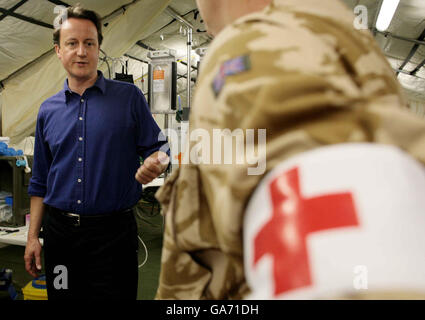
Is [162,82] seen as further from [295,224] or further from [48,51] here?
[295,224]

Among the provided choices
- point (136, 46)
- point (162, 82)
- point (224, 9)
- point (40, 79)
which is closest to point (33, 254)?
point (224, 9)

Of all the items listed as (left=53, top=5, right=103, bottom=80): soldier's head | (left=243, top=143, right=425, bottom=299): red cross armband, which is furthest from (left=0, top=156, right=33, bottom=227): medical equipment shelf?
(left=243, top=143, right=425, bottom=299): red cross armband

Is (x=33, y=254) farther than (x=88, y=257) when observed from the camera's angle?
Yes

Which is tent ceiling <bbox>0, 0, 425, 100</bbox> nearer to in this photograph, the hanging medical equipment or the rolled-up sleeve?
the hanging medical equipment

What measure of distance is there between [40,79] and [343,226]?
4.92m

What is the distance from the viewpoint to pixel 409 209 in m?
0.23

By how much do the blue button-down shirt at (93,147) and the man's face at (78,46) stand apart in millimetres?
83

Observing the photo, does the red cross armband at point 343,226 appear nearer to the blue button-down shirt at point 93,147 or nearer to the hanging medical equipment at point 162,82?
the blue button-down shirt at point 93,147

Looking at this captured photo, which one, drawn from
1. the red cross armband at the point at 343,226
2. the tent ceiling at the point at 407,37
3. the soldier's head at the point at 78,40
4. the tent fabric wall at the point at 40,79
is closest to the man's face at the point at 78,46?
the soldier's head at the point at 78,40

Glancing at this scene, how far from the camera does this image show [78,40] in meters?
1.37

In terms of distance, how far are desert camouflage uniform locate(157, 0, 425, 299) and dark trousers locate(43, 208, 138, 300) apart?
1105 millimetres

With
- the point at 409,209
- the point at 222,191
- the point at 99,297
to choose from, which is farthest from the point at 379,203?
the point at 99,297

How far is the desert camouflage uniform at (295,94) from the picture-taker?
28 cm
